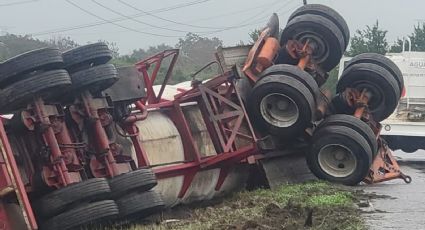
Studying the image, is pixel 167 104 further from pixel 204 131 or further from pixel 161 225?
pixel 161 225

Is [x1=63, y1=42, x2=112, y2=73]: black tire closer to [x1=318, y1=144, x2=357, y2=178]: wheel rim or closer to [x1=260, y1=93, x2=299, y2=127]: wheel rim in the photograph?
[x1=260, y1=93, x2=299, y2=127]: wheel rim

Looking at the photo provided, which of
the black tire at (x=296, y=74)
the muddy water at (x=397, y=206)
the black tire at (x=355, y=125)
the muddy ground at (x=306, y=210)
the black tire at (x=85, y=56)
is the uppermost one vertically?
the black tire at (x=85, y=56)

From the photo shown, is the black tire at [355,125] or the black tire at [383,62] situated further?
the black tire at [383,62]

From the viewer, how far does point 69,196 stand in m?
6.28

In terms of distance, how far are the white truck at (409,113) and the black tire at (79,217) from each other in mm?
10679

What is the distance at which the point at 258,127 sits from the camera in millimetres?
10102

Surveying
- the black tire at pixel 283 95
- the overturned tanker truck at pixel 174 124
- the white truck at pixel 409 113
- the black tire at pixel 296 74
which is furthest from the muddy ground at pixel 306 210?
the white truck at pixel 409 113

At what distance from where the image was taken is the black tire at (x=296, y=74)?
32.3 feet

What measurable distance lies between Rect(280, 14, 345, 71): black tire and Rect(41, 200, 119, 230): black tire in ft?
17.1

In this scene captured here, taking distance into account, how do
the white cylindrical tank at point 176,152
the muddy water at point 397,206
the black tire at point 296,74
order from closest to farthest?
the muddy water at point 397,206 < the white cylindrical tank at point 176,152 < the black tire at point 296,74

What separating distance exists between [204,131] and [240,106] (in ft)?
2.10

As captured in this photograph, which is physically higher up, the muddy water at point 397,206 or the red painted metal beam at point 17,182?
the red painted metal beam at point 17,182

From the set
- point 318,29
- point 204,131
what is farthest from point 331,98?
→ point 204,131

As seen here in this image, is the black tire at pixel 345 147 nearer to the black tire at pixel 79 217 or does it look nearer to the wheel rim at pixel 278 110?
the wheel rim at pixel 278 110
